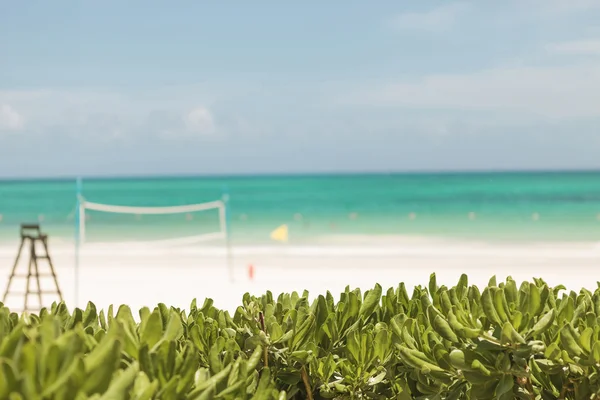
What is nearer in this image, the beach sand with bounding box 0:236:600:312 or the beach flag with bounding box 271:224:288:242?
the beach sand with bounding box 0:236:600:312

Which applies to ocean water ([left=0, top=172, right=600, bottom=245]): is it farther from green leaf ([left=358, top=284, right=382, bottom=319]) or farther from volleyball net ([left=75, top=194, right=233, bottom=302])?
green leaf ([left=358, top=284, right=382, bottom=319])

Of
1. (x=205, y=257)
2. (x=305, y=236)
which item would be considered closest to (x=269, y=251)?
(x=205, y=257)

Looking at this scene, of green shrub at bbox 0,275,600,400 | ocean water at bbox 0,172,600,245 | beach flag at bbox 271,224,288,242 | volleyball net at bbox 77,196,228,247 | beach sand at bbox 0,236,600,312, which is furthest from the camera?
ocean water at bbox 0,172,600,245

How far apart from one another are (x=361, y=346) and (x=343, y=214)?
150 ft

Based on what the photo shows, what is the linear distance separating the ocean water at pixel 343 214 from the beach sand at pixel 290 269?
3.26 metres

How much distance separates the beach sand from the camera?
14875 millimetres

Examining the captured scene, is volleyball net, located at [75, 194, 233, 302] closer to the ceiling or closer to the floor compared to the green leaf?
closer to the floor

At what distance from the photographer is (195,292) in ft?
48.5

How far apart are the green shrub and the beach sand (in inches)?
380

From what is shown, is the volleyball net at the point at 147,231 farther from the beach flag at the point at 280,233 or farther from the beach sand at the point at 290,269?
the beach flag at the point at 280,233

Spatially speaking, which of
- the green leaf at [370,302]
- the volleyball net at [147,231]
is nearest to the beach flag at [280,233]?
the volleyball net at [147,231]

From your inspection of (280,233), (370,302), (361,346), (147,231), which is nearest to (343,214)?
(147,231)

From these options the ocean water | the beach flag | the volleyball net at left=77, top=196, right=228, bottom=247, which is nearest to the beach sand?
the beach flag

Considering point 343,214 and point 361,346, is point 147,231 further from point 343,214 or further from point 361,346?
point 361,346
